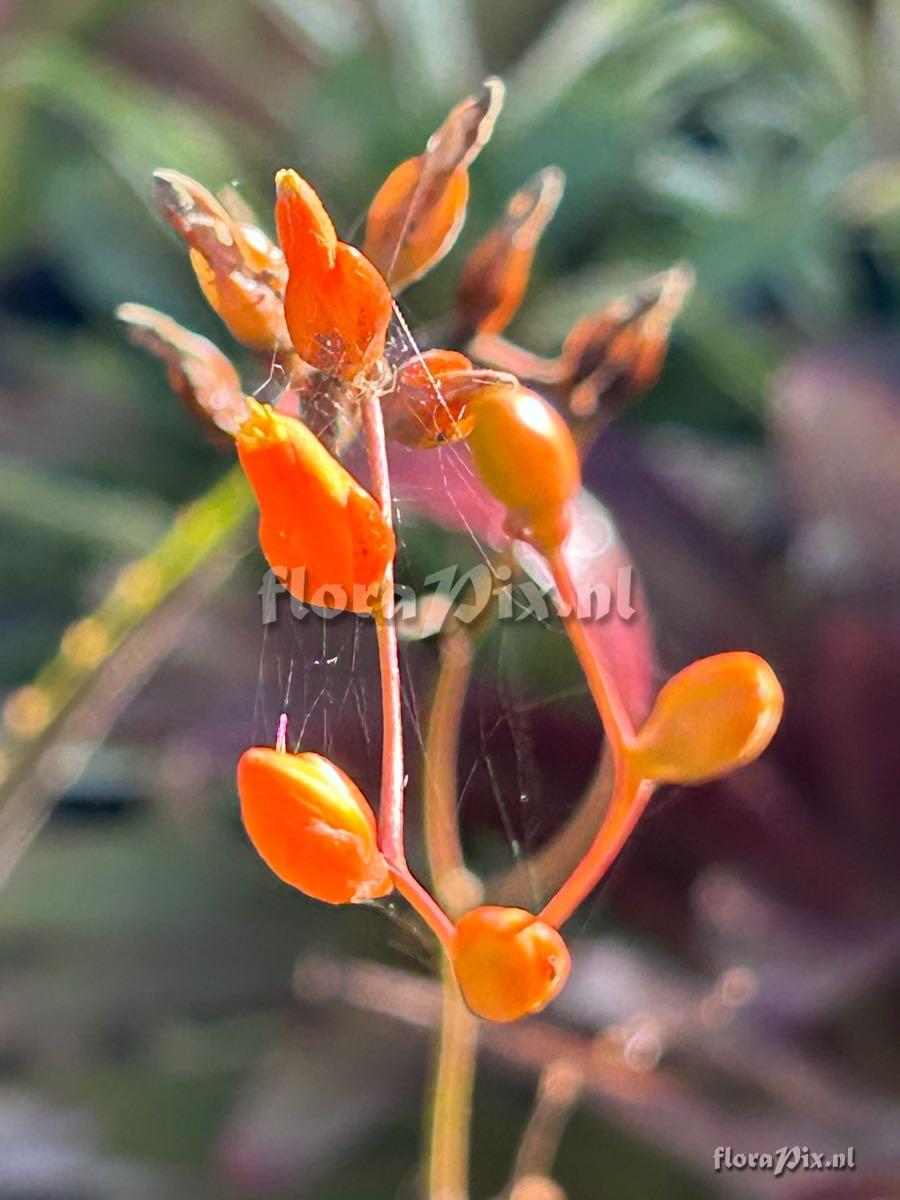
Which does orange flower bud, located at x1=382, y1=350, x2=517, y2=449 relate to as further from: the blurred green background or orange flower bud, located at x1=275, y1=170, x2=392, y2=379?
the blurred green background

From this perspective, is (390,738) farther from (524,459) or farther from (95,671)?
(95,671)

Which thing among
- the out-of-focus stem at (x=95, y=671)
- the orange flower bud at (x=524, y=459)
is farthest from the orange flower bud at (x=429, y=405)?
the out-of-focus stem at (x=95, y=671)

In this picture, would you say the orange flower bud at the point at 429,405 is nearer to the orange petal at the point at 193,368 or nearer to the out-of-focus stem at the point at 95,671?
the orange petal at the point at 193,368

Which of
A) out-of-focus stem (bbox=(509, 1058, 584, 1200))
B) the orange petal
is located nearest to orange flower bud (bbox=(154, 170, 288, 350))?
the orange petal

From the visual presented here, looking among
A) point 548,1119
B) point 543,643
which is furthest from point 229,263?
point 548,1119

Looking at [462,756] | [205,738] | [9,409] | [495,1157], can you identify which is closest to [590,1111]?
[495,1157]

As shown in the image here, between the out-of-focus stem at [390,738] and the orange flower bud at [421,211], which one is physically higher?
the orange flower bud at [421,211]
